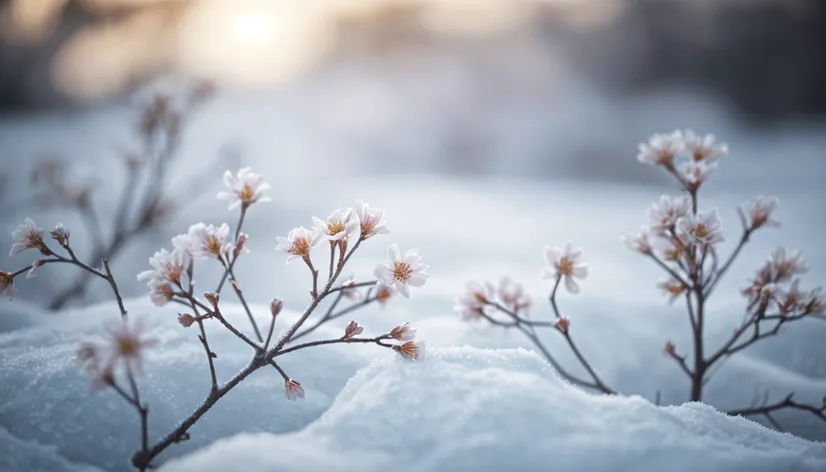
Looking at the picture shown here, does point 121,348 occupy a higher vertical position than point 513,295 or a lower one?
lower

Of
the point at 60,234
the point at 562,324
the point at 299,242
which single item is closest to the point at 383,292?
the point at 299,242

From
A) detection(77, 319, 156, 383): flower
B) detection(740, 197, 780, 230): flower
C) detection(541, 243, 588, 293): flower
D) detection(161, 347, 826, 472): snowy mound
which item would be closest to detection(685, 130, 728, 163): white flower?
detection(740, 197, 780, 230): flower

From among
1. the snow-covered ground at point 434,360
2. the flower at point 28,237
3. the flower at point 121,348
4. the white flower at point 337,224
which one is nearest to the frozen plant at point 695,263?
the snow-covered ground at point 434,360

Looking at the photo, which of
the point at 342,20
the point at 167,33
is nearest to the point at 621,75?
the point at 342,20

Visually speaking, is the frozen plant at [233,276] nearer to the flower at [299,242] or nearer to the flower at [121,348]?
the flower at [299,242]

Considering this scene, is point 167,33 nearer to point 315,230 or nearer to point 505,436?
point 315,230

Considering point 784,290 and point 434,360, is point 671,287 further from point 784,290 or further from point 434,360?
point 434,360
